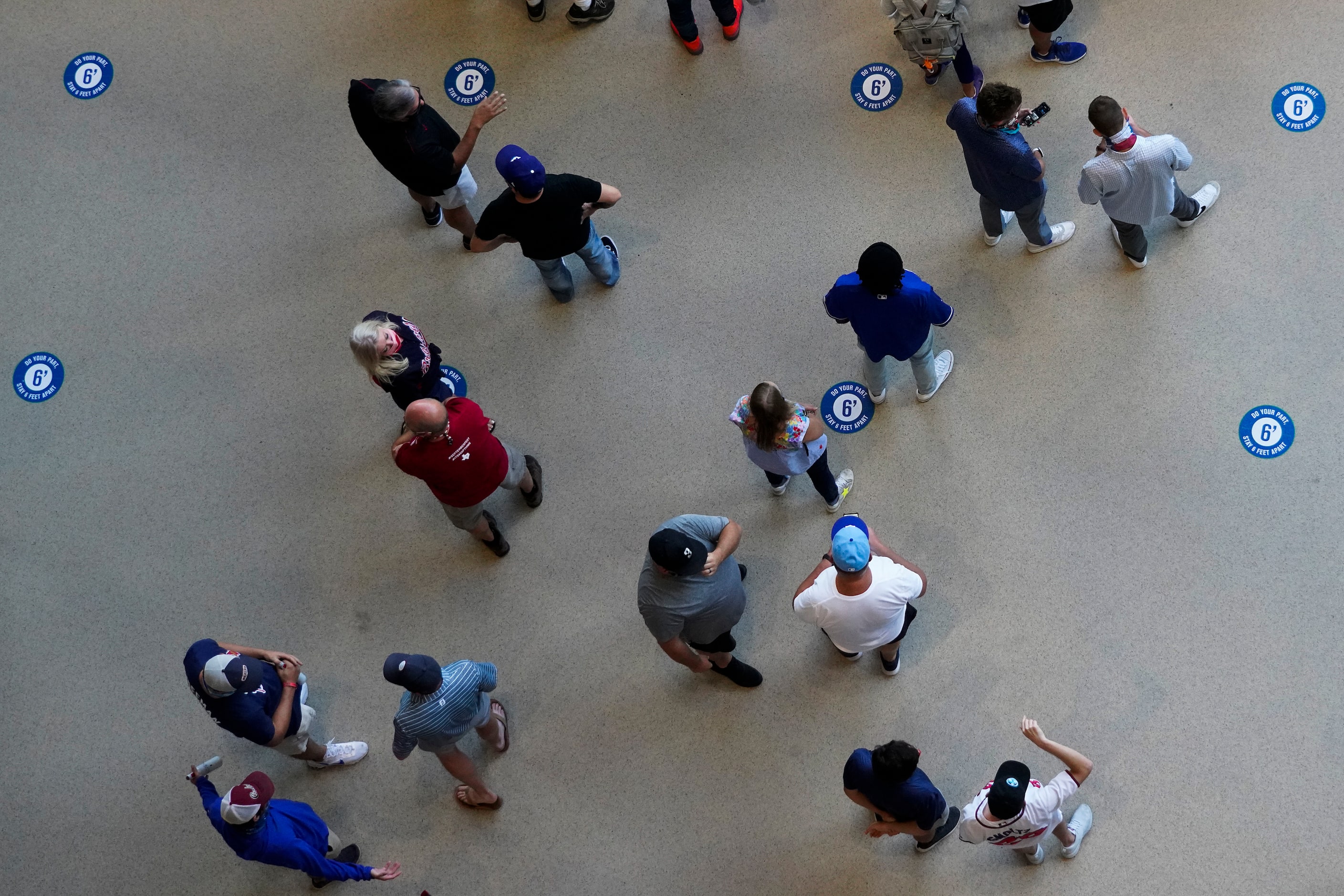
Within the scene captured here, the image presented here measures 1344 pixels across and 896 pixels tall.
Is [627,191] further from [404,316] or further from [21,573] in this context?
[21,573]

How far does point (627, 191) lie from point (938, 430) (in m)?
2.14

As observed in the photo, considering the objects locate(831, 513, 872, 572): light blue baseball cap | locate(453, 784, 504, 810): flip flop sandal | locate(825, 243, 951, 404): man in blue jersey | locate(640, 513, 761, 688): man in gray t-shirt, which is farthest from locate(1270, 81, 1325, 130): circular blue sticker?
locate(453, 784, 504, 810): flip flop sandal

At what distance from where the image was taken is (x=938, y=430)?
17.3 ft

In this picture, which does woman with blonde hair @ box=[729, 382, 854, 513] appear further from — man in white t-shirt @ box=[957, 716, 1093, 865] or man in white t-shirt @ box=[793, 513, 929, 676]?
man in white t-shirt @ box=[957, 716, 1093, 865]

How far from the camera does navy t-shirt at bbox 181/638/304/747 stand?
14.7 feet

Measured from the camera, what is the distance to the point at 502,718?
5016 millimetres

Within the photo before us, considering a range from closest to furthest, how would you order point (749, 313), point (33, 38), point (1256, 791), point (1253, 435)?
point (1256, 791)
point (1253, 435)
point (749, 313)
point (33, 38)

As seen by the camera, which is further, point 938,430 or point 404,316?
point 404,316

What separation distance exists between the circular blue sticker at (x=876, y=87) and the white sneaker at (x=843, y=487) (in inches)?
81.1

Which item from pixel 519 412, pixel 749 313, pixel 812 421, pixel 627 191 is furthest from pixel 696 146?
pixel 812 421

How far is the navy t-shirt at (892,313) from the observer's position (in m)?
4.54

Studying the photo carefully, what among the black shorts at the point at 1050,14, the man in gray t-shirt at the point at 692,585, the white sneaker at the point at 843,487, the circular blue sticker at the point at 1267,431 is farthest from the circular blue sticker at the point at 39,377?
the circular blue sticker at the point at 1267,431

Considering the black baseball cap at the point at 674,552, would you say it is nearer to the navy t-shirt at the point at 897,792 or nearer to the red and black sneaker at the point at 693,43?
the navy t-shirt at the point at 897,792

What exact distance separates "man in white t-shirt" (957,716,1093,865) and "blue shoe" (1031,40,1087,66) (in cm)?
352
